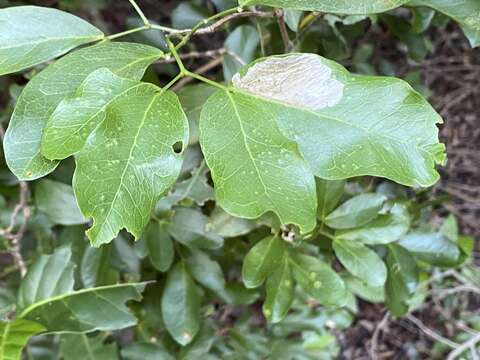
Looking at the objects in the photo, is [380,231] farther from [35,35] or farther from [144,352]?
[35,35]

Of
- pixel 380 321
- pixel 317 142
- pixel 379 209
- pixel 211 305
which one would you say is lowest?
pixel 380 321

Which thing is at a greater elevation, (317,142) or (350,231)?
A: (317,142)

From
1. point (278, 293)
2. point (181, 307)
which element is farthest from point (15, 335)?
point (278, 293)

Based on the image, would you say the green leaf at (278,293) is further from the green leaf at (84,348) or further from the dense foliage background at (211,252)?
the green leaf at (84,348)

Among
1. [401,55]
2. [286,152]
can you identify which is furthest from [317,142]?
[401,55]

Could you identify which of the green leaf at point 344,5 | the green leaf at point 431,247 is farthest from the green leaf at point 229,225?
the green leaf at point 344,5

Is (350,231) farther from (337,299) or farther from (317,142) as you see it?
(317,142)
